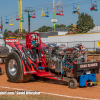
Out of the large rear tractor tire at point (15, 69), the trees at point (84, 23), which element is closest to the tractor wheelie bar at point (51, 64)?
the large rear tractor tire at point (15, 69)

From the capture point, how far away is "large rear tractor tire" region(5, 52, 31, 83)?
9.95 meters

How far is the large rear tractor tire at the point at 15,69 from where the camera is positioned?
9.95m

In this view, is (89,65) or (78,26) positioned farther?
(78,26)

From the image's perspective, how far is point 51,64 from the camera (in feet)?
32.3

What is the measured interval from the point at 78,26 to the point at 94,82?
2716 inches

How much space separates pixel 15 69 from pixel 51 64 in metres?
1.72

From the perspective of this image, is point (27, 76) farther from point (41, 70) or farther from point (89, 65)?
point (89, 65)

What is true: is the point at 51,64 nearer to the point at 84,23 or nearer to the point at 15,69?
the point at 15,69

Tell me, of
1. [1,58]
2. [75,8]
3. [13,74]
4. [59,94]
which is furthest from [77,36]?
[59,94]

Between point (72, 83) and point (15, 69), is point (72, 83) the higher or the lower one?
the lower one

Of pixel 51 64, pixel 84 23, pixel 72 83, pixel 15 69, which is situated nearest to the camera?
pixel 72 83

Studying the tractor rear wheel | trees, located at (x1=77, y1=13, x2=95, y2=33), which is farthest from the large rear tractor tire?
trees, located at (x1=77, y1=13, x2=95, y2=33)

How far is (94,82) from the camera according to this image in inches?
359

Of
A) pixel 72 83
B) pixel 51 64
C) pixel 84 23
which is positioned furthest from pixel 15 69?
pixel 84 23
